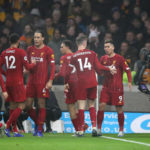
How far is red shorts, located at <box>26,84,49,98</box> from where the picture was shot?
8.89m

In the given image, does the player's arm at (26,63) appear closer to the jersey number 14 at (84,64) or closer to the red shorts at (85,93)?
the jersey number 14 at (84,64)

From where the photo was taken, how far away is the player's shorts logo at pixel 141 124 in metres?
11.6

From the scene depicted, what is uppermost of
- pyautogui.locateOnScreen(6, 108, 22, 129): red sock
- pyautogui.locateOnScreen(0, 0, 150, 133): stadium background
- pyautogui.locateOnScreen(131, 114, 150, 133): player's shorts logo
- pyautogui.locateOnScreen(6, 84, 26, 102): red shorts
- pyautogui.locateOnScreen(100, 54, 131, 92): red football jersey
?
pyautogui.locateOnScreen(0, 0, 150, 133): stadium background

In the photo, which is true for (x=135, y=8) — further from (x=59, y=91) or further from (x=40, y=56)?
(x=40, y=56)

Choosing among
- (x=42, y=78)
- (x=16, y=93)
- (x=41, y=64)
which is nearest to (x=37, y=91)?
(x=42, y=78)

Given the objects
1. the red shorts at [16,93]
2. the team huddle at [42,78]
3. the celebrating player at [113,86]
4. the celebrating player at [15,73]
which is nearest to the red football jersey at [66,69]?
the team huddle at [42,78]

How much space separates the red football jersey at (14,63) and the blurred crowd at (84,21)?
14.5ft

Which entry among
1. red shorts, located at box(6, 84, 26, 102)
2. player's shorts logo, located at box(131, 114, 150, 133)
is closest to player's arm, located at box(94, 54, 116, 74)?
red shorts, located at box(6, 84, 26, 102)

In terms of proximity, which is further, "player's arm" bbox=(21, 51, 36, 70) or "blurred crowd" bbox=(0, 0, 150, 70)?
"blurred crowd" bbox=(0, 0, 150, 70)

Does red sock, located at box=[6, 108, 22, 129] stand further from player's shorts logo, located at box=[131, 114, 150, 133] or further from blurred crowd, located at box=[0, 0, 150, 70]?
blurred crowd, located at box=[0, 0, 150, 70]

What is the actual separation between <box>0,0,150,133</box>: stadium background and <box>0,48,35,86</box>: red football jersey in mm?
4154

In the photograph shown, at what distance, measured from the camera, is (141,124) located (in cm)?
1155

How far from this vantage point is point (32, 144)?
23.3 feet

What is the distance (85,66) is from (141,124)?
328cm
